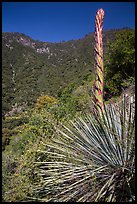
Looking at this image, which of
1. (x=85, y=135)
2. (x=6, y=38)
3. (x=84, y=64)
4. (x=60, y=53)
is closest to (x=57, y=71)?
(x=84, y=64)

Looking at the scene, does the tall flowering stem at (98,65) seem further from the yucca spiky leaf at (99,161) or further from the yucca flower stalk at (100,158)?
the yucca spiky leaf at (99,161)

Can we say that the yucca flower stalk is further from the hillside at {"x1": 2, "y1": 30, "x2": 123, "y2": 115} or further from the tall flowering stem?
the hillside at {"x1": 2, "y1": 30, "x2": 123, "y2": 115}

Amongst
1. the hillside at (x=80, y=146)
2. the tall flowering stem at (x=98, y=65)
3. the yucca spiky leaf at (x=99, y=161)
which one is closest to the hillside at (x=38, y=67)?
the hillside at (x=80, y=146)

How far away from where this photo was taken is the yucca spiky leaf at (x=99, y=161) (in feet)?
8.27

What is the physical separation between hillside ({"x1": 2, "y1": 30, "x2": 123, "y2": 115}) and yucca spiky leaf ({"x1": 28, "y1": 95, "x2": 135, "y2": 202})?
2823cm

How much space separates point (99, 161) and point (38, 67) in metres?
39.6

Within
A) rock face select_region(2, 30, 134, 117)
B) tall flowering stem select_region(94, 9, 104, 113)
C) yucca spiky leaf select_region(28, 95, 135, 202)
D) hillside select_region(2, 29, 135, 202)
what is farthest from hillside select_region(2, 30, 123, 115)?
tall flowering stem select_region(94, 9, 104, 113)

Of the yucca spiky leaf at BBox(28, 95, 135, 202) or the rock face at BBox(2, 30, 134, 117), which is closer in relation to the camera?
the yucca spiky leaf at BBox(28, 95, 135, 202)

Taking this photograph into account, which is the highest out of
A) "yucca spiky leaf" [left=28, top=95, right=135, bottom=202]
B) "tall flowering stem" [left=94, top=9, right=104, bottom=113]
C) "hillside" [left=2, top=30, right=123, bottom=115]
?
"hillside" [left=2, top=30, right=123, bottom=115]

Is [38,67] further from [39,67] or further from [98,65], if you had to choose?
[98,65]

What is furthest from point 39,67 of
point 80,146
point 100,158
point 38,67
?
point 100,158

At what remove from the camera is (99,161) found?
267 cm

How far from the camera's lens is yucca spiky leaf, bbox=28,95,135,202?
252 centimetres

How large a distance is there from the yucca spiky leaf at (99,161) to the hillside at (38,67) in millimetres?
28234
